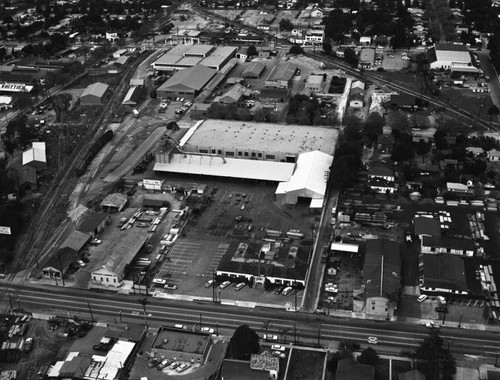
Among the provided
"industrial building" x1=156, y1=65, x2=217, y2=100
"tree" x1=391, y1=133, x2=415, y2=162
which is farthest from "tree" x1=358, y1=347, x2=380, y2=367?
"industrial building" x1=156, y1=65, x2=217, y2=100

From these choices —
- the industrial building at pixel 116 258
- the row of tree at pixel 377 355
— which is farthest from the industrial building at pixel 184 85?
the row of tree at pixel 377 355

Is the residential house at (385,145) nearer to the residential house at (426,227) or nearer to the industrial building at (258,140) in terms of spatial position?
the industrial building at (258,140)

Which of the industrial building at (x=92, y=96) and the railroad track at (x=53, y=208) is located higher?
the railroad track at (x=53, y=208)

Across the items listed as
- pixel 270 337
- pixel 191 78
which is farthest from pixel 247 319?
pixel 191 78

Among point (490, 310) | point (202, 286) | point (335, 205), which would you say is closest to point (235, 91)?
point (335, 205)

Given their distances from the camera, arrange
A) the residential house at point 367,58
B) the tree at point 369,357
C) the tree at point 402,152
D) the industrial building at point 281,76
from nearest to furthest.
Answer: the tree at point 369,357, the tree at point 402,152, the industrial building at point 281,76, the residential house at point 367,58

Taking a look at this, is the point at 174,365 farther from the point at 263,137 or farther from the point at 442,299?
the point at 263,137

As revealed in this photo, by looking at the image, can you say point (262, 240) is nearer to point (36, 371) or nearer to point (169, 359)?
point (169, 359)
